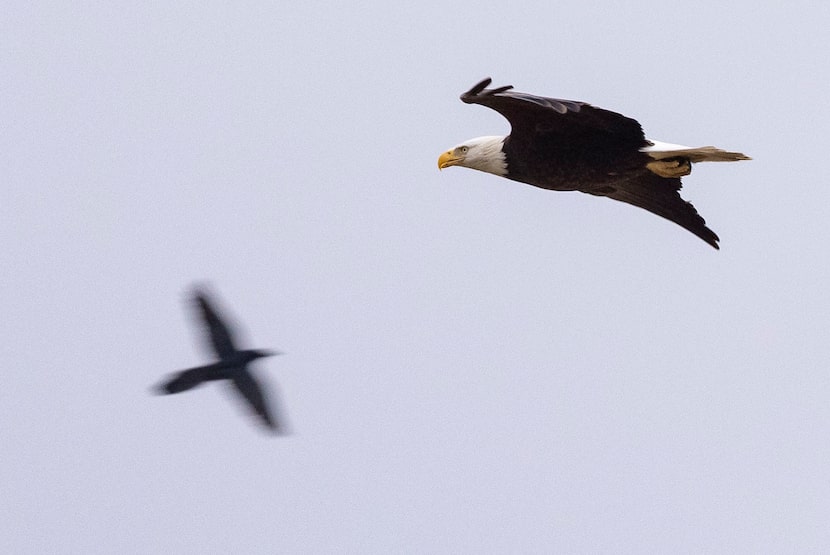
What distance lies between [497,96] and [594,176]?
4.68 feet

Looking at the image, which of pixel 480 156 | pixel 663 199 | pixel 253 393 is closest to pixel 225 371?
pixel 253 393

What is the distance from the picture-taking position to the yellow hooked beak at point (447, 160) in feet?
52.5

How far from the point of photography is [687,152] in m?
14.8

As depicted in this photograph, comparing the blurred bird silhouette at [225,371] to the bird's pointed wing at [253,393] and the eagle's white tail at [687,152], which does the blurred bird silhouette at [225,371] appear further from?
the eagle's white tail at [687,152]

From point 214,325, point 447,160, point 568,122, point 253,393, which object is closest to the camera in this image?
point 214,325

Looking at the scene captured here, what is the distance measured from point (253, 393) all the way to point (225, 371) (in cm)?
24

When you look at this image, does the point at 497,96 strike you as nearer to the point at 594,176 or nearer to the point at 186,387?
the point at 594,176

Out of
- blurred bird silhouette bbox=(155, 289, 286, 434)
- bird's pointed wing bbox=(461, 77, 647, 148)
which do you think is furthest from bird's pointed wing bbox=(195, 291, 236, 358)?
bird's pointed wing bbox=(461, 77, 647, 148)

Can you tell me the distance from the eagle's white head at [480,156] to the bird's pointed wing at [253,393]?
9.26 ft

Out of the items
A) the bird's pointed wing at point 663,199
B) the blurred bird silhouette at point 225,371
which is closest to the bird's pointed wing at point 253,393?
the blurred bird silhouette at point 225,371

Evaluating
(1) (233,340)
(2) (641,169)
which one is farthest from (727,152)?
(1) (233,340)

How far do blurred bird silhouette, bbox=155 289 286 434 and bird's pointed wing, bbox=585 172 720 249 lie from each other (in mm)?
3592

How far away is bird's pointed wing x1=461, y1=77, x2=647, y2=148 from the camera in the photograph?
1436cm

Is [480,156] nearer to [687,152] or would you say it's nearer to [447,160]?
[447,160]
